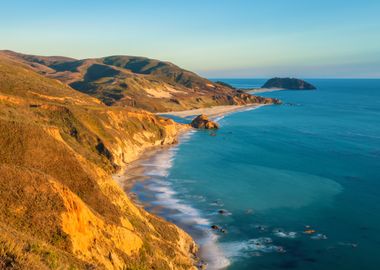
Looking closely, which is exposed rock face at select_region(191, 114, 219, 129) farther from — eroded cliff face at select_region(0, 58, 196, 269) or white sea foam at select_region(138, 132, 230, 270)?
eroded cliff face at select_region(0, 58, 196, 269)

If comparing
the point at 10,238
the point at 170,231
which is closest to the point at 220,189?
the point at 170,231

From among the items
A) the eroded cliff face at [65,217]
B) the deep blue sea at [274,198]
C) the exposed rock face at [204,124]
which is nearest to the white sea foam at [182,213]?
the deep blue sea at [274,198]

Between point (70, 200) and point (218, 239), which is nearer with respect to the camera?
point (70, 200)

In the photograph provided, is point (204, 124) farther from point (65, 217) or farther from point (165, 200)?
point (65, 217)

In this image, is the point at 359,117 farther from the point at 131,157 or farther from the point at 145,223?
the point at 145,223

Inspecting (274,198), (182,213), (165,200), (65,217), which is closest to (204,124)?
(274,198)

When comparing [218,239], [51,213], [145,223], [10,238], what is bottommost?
[218,239]
